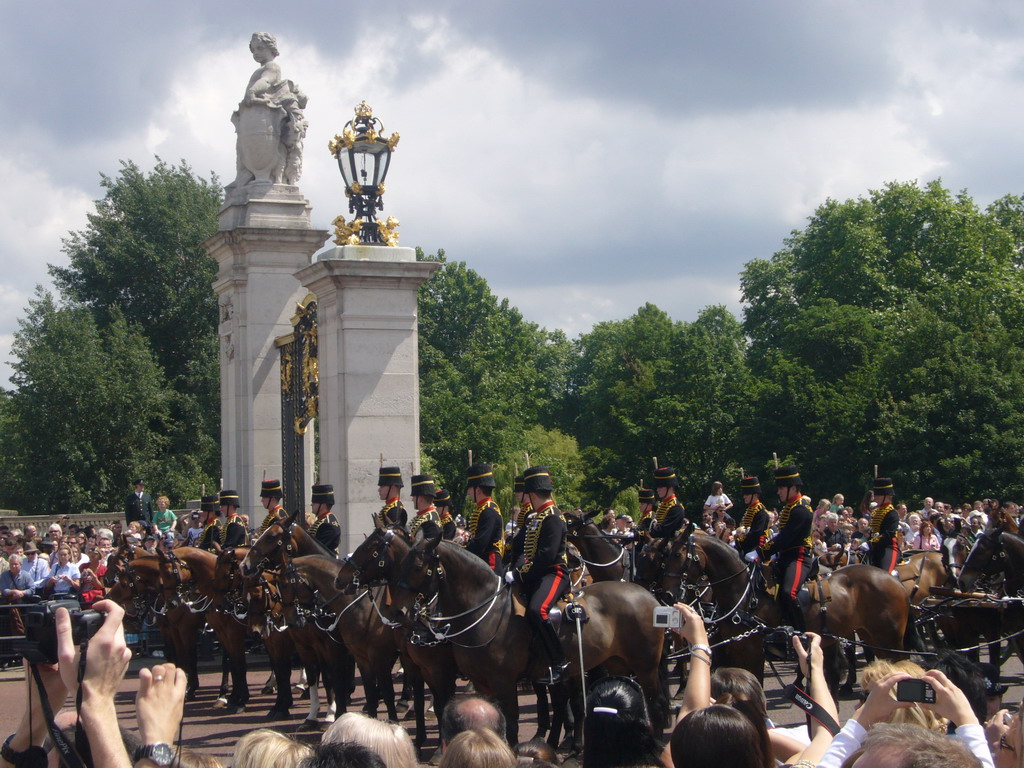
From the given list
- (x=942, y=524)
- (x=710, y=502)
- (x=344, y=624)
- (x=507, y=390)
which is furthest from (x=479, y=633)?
(x=507, y=390)

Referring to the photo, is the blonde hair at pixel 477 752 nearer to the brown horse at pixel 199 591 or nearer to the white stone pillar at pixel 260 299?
the brown horse at pixel 199 591

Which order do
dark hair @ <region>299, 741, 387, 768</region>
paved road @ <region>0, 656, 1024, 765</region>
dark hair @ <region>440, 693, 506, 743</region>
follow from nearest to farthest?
dark hair @ <region>299, 741, 387, 768</region> → dark hair @ <region>440, 693, 506, 743</region> → paved road @ <region>0, 656, 1024, 765</region>

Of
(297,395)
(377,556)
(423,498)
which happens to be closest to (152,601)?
(423,498)

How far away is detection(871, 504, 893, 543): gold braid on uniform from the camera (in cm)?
1478

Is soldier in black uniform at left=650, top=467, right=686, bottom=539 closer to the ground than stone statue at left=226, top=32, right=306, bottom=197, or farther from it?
closer to the ground

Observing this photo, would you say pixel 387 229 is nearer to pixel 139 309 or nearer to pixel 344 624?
pixel 344 624

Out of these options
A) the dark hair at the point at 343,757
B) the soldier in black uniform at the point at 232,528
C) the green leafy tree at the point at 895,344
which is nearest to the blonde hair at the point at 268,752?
the dark hair at the point at 343,757

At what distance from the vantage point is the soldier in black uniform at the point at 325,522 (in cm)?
1445

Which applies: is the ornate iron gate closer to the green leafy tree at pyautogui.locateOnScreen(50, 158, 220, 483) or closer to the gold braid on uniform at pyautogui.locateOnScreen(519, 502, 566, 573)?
the gold braid on uniform at pyautogui.locateOnScreen(519, 502, 566, 573)

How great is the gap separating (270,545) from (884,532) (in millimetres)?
6823

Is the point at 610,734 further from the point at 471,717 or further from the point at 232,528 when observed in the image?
the point at 232,528

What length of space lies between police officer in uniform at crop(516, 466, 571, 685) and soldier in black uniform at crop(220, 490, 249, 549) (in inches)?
201

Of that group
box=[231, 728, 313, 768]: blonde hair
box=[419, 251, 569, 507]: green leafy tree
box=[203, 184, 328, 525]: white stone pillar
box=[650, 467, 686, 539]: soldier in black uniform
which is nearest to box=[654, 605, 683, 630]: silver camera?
box=[231, 728, 313, 768]: blonde hair

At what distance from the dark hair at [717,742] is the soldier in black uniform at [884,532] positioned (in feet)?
36.9
